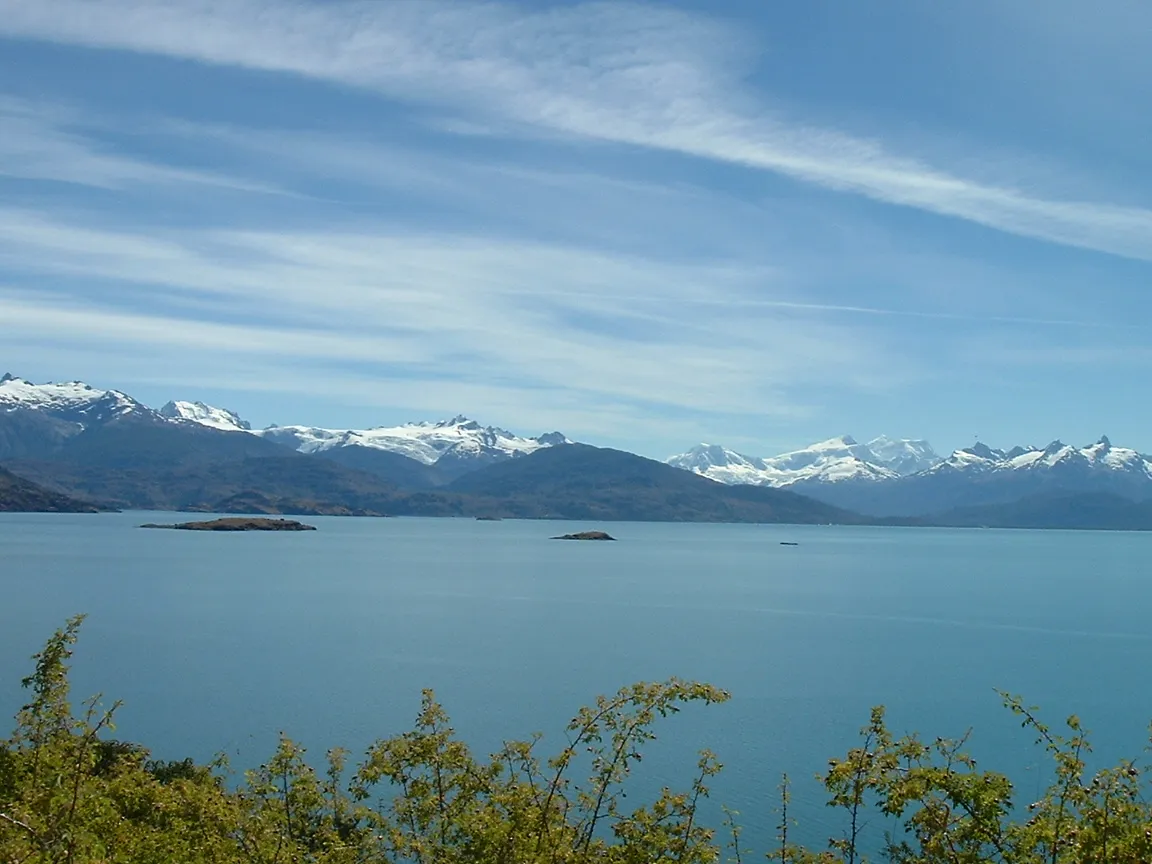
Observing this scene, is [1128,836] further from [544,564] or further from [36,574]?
[544,564]

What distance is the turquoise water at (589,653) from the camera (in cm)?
4294

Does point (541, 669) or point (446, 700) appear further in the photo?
point (541, 669)

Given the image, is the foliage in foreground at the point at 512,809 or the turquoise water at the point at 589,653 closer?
the foliage in foreground at the point at 512,809

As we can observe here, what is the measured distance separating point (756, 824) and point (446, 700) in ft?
72.1

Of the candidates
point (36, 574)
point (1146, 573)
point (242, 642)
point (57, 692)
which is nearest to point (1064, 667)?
point (242, 642)

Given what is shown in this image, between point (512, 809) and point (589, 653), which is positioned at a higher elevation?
point (512, 809)

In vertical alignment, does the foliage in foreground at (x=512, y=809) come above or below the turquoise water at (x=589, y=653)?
above

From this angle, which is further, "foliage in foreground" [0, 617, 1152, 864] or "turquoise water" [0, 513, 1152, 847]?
"turquoise water" [0, 513, 1152, 847]

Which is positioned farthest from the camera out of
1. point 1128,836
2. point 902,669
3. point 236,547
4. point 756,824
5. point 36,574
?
point 236,547

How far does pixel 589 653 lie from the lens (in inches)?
2628

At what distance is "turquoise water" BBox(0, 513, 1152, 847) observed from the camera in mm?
42938

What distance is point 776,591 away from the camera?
118438 mm

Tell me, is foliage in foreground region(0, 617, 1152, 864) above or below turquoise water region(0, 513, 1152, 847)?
above

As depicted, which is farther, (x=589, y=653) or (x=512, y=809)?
(x=589, y=653)
